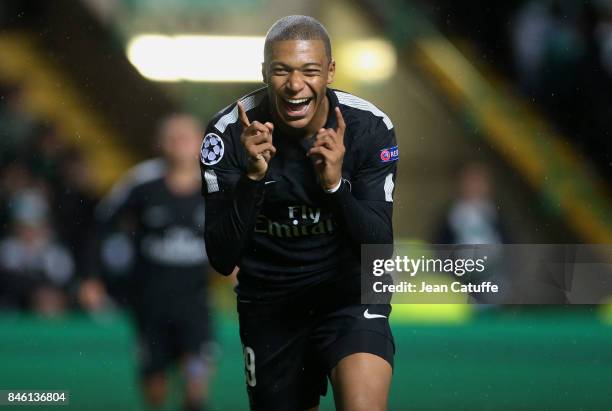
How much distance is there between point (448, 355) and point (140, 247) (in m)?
1.69

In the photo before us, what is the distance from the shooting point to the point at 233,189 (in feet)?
9.44

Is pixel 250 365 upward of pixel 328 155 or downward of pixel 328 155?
downward

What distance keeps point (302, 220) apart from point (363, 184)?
0.66 ft

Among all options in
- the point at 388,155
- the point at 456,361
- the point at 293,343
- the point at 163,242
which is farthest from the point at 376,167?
the point at 456,361

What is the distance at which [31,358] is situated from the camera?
17.2 ft

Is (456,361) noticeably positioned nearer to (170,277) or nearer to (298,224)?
(170,277)

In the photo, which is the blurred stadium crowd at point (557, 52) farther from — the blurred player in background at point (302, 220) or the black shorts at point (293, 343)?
the black shorts at point (293, 343)

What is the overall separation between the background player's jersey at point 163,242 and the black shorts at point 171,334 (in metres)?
0.05

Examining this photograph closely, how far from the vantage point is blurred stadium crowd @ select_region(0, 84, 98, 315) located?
6.87 meters

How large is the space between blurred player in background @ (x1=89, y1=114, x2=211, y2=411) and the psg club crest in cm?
167

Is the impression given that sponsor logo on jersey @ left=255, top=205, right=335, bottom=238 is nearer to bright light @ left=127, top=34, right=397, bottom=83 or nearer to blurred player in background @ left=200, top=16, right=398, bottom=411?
blurred player in background @ left=200, top=16, right=398, bottom=411

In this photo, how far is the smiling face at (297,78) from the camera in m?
2.84

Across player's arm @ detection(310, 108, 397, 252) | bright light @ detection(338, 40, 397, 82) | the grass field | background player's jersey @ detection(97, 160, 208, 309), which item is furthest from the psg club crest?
bright light @ detection(338, 40, 397, 82)

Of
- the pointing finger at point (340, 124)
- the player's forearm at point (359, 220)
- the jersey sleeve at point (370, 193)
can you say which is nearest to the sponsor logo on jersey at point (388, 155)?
the jersey sleeve at point (370, 193)
